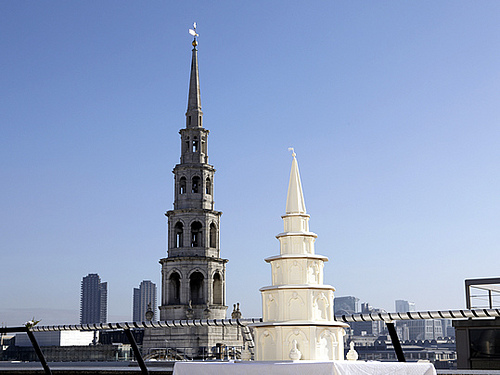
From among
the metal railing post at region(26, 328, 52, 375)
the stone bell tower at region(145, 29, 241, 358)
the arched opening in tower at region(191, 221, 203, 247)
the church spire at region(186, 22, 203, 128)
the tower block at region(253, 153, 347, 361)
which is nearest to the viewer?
the tower block at region(253, 153, 347, 361)

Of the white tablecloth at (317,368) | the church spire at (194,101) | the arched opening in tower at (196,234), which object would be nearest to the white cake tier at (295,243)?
the white tablecloth at (317,368)

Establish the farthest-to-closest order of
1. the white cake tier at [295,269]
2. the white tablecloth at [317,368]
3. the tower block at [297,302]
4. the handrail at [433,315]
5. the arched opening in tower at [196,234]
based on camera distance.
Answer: the arched opening in tower at [196,234], the handrail at [433,315], the white cake tier at [295,269], the tower block at [297,302], the white tablecloth at [317,368]

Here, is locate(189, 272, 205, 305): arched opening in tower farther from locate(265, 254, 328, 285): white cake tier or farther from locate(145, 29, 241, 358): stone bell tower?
locate(265, 254, 328, 285): white cake tier

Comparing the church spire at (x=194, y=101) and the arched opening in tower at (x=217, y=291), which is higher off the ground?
the church spire at (x=194, y=101)

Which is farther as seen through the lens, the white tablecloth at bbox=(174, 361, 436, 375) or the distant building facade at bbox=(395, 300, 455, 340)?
the distant building facade at bbox=(395, 300, 455, 340)

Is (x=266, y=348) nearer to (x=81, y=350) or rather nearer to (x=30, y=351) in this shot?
(x=30, y=351)

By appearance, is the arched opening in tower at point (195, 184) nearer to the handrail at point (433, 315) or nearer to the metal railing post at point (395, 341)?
the handrail at point (433, 315)

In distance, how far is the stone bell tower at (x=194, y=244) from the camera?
212 feet

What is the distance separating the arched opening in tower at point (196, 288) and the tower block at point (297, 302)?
4923 centimetres

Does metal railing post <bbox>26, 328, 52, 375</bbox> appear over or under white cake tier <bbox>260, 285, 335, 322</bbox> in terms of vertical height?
under

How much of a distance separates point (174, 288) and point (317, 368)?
53.8m

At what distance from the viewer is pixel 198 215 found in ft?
215

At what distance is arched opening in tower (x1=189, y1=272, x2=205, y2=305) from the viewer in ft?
215

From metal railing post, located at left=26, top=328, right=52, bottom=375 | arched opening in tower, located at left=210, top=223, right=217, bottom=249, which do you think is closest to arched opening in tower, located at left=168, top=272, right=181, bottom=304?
arched opening in tower, located at left=210, top=223, right=217, bottom=249
